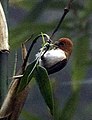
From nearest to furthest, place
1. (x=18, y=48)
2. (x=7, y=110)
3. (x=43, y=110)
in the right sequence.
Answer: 1. (x=7, y=110)
2. (x=18, y=48)
3. (x=43, y=110)

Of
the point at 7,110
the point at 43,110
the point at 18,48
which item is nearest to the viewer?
the point at 7,110

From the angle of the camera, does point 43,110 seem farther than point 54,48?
Yes

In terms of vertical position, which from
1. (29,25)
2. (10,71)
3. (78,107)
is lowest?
(78,107)

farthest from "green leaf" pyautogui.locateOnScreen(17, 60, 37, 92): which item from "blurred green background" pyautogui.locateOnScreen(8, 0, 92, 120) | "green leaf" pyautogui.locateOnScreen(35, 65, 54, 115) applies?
"blurred green background" pyautogui.locateOnScreen(8, 0, 92, 120)

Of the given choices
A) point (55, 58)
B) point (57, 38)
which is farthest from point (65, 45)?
point (57, 38)

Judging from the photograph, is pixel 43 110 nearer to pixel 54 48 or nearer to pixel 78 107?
pixel 78 107

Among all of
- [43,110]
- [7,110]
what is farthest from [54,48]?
[43,110]

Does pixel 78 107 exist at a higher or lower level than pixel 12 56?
lower
